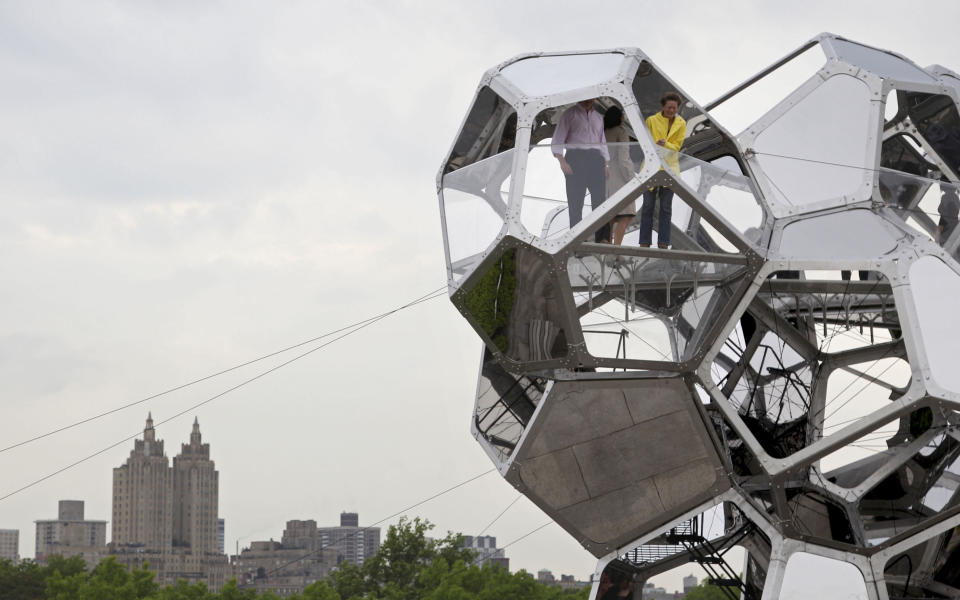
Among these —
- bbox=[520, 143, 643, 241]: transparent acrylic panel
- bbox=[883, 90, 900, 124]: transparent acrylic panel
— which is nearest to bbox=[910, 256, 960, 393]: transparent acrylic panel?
bbox=[883, 90, 900, 124]: transparent acrylic panel

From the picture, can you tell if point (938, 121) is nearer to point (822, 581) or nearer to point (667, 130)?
point (667, 130)

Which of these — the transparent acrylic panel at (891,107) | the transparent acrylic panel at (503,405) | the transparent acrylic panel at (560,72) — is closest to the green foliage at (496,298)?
the transparent acrylic panel at (503,405)

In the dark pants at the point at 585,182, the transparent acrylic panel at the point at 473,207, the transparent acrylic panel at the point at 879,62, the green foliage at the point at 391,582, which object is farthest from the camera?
the green foliage at the point at 391,582

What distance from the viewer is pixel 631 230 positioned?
18797mm

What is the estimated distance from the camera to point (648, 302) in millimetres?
20297

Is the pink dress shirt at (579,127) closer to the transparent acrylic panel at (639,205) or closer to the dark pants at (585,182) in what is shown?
the dark pants at (585,182)

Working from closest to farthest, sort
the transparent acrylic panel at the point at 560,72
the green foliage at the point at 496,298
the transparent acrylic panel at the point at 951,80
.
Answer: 1. the green foliage at the point at 496,298
2. the transparent acrylic panel at the point at 560,72
3. the transparent acrylic panel at the point at 951,80

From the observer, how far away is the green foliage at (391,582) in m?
49.3

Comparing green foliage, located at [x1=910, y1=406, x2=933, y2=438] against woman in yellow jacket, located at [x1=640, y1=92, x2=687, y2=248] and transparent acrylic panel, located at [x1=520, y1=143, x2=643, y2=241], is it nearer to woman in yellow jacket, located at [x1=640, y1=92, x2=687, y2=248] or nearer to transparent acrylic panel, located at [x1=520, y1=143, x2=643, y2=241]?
woman in yellow jacket, located at [x1=640, y1=92, x2=687, y2=248]

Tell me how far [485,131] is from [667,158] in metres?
3.23

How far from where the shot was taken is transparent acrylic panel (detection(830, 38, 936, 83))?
69.0 ft

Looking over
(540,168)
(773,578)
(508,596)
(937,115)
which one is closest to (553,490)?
(773,578)

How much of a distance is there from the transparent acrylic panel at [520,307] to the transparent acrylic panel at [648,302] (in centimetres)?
58

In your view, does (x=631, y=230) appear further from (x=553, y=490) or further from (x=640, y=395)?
(x=553, y=490)
